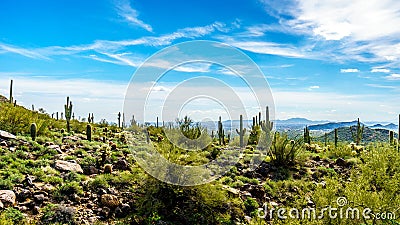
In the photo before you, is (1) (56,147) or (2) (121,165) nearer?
(2) (121,165)

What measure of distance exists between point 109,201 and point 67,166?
2.09 m

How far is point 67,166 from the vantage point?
8820 millimetres

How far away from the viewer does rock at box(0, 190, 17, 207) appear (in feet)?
21.4

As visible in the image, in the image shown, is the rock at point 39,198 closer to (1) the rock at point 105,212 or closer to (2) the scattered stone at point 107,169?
(1) the rock at point 105,212

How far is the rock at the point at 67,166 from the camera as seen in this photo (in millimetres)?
8631

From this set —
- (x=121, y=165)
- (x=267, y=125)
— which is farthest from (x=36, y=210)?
(x=267, y=125)

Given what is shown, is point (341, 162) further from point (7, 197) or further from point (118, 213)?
point (7, 197)

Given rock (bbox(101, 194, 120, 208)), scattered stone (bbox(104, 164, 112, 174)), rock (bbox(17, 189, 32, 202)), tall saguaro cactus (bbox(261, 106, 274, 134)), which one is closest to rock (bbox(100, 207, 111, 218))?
rock (bbox(101, 194, 120, 208))

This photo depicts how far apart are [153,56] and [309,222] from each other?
411 centimetres

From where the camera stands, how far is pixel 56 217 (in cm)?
640

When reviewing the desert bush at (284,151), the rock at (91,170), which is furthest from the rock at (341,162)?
the rock at (91,170)

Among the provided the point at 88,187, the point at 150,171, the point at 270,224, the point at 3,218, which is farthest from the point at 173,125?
the point at 3,218

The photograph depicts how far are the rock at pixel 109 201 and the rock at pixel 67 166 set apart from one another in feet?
5.65

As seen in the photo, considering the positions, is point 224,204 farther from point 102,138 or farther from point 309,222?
point 102,138
